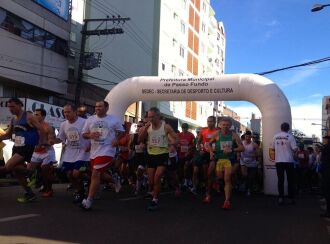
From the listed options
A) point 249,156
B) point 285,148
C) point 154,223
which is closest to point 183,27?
point 249,156

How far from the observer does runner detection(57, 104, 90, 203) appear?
28.5ft

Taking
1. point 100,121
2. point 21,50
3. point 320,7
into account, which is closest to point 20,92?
point 21,50

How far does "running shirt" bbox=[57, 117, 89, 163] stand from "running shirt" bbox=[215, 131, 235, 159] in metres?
2.56

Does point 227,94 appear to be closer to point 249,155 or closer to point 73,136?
point 249,155

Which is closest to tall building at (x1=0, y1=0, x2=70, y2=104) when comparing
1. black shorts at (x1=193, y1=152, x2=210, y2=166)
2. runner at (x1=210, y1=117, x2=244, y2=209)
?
black shorts at (x1=193, y1=152, x2=210, y2=166)

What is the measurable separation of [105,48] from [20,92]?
1004cm

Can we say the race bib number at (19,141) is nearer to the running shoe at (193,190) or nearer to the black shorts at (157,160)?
the black shorts at (157,160)

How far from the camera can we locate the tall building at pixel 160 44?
123 ft

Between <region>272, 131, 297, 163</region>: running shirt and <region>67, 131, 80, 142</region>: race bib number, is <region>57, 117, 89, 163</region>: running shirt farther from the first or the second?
<region>272, 131, 297, 163</region>: running shirt

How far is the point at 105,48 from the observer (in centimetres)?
3744

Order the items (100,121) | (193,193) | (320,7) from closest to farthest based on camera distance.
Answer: (100,121), (193,193), (320,7)

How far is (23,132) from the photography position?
8.88 meters

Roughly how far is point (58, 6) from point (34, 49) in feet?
12.3

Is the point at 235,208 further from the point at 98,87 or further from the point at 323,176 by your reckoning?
the point at 98,87
